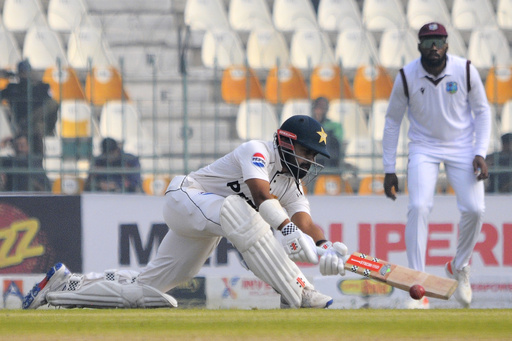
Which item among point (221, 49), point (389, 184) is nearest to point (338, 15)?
point (221, 49)

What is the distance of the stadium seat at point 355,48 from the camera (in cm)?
1170

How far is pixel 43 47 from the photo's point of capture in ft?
36.9

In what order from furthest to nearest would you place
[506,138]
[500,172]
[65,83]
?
[65,83] → [506,138] → [500,172]

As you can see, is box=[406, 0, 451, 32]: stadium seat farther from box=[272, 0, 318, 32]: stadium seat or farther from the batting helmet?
the batting helmet

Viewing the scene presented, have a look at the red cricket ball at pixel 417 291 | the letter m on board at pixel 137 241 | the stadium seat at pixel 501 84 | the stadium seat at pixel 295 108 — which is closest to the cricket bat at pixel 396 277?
the red cricket ball at pixel 417 291

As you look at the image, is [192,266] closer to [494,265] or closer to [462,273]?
[462,273]

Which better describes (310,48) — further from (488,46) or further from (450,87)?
(450,87)

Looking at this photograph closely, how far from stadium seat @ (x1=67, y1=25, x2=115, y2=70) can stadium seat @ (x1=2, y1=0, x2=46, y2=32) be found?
0.67 m

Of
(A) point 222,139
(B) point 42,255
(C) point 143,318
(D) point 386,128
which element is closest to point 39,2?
(A) point 222,139

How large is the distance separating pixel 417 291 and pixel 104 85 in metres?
5.51

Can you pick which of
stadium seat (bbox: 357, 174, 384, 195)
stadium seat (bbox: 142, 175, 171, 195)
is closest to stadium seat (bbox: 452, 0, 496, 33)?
stadium seat (bbox: 357, 174, 384, 195)

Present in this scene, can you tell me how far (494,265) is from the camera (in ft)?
24.3

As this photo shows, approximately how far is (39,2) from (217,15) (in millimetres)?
2470

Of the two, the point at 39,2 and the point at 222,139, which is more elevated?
the point at 39,2
